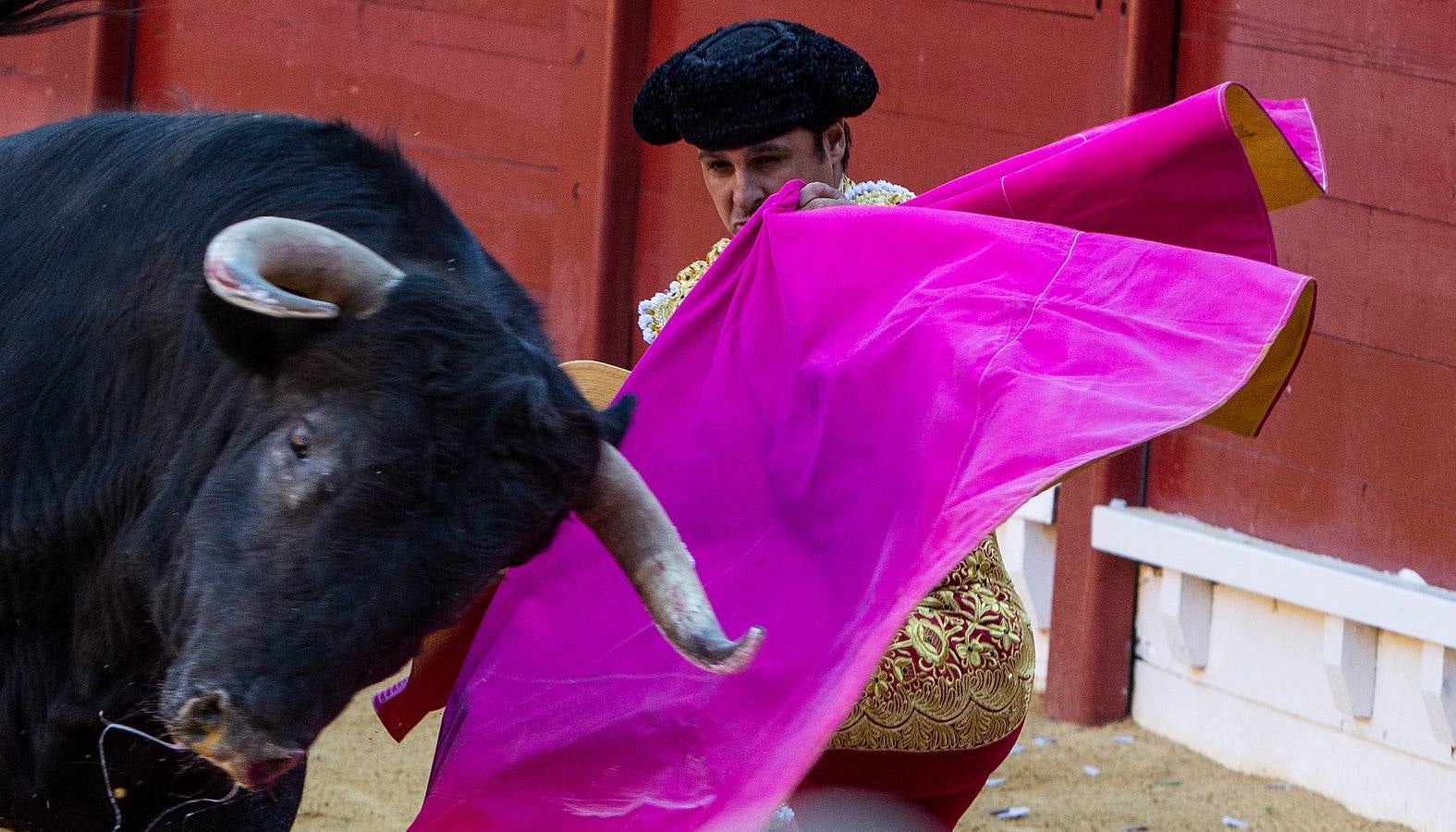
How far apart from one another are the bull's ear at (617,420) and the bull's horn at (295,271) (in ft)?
0.96

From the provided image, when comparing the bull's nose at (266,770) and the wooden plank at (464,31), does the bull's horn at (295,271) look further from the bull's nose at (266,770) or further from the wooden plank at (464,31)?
the wooden plank at (464,31)

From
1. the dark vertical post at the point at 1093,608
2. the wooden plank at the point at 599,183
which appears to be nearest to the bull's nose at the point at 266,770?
the dark vertical post at the point at 1093,608

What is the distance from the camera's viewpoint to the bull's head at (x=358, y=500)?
179 centimetres

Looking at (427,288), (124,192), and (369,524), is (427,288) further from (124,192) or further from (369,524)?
(124,192)

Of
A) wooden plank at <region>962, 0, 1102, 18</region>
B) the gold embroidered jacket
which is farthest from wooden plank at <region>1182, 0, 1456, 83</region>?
the gold embroidered jacket

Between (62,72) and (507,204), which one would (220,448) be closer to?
(507,204)

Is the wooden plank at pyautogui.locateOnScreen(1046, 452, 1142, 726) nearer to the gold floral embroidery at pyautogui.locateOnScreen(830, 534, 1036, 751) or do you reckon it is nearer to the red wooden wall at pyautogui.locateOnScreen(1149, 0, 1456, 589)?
the red wooden wall at pyautogui.locateOnScreen(1149, 0, 1456, 589)

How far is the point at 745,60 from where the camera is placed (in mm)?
2439

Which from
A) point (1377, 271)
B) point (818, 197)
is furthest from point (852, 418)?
point (1377, 271)

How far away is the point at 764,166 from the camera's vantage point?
8.30 ft

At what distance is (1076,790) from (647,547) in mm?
2263

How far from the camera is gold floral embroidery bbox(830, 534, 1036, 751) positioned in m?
2.15

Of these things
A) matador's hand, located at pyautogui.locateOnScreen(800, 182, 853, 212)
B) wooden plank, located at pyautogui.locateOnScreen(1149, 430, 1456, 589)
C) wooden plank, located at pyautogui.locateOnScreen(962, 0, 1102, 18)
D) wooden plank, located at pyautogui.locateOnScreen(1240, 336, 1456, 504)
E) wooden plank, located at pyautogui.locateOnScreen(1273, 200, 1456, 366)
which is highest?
wooden plank, located at pyautogui.locateOnScreen(962, 0, 1102, 18)

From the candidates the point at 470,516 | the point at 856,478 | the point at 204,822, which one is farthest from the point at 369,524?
the point at 204,822
